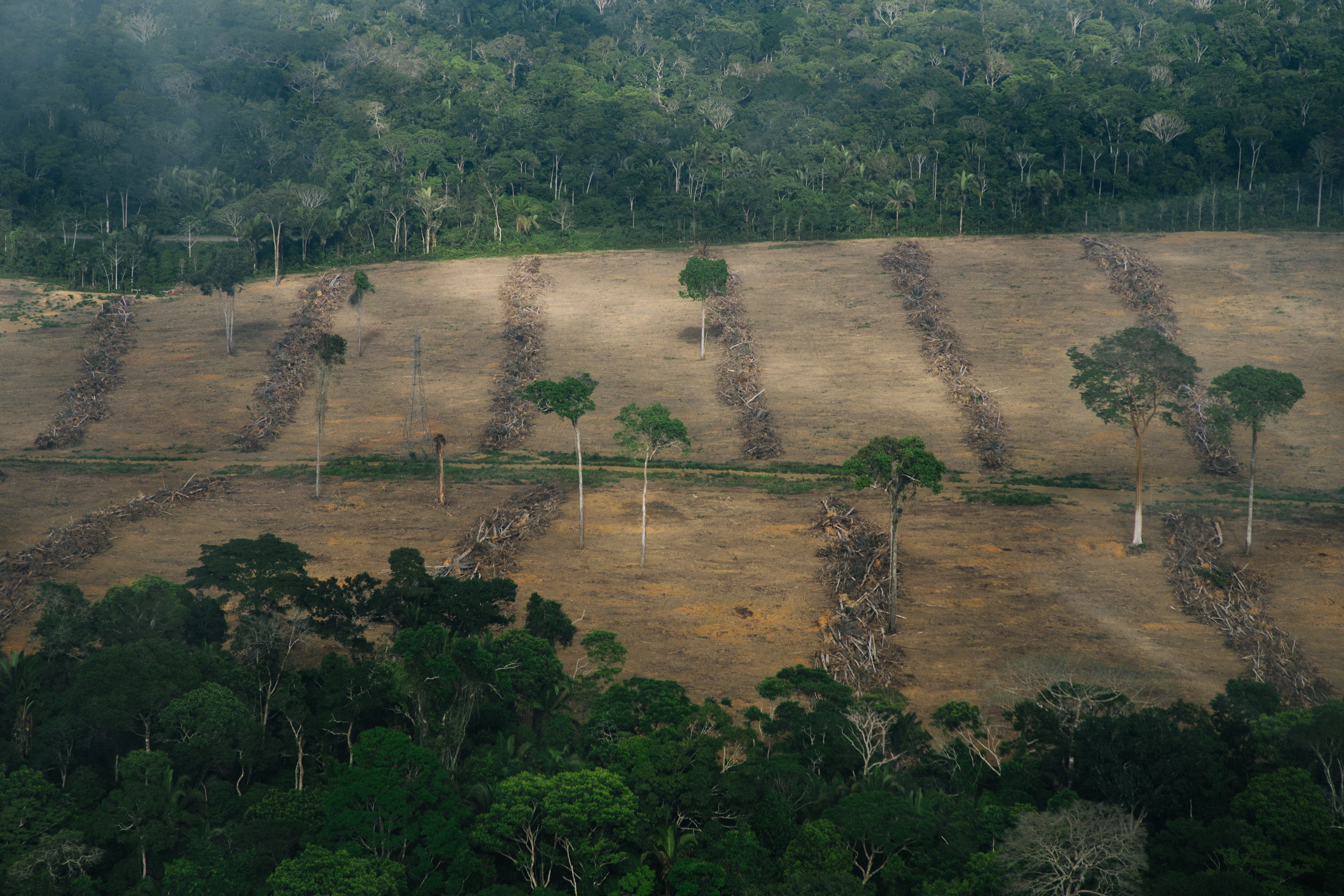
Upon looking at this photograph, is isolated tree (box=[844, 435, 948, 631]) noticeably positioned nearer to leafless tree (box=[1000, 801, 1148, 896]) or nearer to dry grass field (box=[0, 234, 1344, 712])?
Answer: dry grass field (box=[0, 234, 1344, 712])

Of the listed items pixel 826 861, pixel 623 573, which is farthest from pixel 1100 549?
pixel 826 861

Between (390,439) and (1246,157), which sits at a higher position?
(1246,157)

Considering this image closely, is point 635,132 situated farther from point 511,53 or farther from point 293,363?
point 293,363

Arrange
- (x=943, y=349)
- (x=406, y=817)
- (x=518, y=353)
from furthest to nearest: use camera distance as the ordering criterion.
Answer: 1. (x=518, y=353)
2. (x=943, y=349)
3. (x=406, y=817)

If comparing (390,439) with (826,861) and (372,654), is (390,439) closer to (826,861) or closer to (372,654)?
(372,654)

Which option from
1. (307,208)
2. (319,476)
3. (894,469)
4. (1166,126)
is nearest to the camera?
(894,469)

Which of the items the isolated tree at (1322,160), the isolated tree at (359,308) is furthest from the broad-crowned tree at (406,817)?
the isolated tree at (1322,160)

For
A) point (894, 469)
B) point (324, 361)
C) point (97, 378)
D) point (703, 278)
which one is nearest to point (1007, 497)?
point (894, 469)
